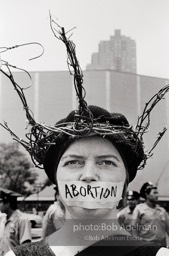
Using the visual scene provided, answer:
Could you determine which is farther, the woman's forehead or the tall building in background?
the tall building in background

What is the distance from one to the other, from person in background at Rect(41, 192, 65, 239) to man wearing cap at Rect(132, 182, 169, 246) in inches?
11.1

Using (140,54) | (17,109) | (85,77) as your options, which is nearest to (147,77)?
(140,54)

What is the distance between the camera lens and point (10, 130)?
1501mm

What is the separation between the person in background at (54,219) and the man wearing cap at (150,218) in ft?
0.92

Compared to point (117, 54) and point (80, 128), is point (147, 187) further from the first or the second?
point (117, 54)

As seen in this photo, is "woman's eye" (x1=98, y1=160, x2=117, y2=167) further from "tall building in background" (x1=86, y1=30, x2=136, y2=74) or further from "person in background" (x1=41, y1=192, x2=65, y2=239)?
"tall building in background" (x1=86, y1=30, x2=136, y2=74)

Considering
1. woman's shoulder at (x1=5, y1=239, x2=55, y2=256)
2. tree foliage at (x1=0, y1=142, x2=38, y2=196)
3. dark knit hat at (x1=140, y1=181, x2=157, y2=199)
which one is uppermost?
tree foliage at (x1=0, y1=142, x2=38, y2=196)

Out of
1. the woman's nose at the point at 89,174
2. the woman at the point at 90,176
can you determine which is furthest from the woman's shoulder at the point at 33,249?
the woman's nose at the point at 89,174

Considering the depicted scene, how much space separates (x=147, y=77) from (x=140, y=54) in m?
0.10

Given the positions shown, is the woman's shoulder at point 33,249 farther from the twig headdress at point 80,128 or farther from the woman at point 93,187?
the twig headdress at point 80,128

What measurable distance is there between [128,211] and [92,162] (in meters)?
0.25

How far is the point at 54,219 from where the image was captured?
145cm

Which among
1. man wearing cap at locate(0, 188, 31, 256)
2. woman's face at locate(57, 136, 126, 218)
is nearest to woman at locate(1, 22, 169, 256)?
woman's face at locate(57, 136, 126, 218)

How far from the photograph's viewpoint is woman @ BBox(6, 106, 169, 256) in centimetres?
138
